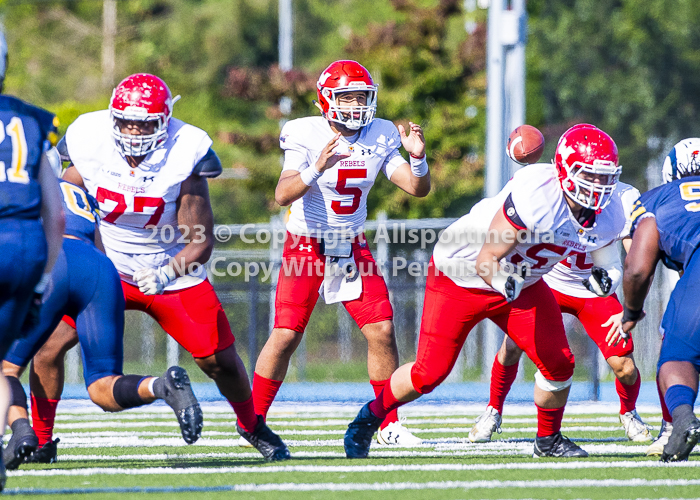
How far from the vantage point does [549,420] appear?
5098 mm

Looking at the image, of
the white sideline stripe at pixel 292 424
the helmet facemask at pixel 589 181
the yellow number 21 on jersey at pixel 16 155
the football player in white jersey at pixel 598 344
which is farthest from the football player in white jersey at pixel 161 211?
the white sideline stripe at pixel 292 424

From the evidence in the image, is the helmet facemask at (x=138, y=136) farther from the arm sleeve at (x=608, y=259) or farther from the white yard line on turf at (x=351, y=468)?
the arm sleeve at (x=608, y=259)

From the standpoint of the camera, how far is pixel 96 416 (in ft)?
26.3

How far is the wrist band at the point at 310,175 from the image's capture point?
217 inches

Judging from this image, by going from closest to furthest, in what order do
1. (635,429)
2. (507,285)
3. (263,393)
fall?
(507,285)
(263,393)
(635,429)

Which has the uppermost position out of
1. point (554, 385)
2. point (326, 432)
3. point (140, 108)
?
point (140, 108)

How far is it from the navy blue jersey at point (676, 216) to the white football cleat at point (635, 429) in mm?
1439

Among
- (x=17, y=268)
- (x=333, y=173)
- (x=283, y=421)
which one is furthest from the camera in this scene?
(x=283, y=421)

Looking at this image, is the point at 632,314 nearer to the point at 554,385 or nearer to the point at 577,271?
the point at 554,385

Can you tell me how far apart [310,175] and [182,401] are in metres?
1.79

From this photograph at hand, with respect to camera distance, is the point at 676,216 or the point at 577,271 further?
the point at 577,271

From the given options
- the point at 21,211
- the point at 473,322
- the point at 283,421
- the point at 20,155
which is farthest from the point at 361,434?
the point at 283,421

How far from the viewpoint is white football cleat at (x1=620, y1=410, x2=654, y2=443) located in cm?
606

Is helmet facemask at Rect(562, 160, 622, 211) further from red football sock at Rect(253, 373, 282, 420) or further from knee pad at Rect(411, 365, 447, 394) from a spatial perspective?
red football sock at Rect(253, 373, 282, 420)
